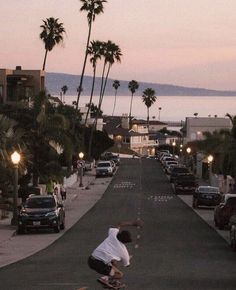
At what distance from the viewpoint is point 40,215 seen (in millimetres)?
34469

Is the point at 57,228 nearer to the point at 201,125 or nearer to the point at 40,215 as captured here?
the point at 40,215

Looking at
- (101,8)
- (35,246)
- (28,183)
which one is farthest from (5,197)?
(101,8)

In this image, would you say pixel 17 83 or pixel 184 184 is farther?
pixel 17 83

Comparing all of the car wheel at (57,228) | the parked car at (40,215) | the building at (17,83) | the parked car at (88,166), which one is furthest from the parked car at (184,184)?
the parked car at (88,166)

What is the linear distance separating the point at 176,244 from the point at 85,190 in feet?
139

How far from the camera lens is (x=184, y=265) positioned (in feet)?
74.1

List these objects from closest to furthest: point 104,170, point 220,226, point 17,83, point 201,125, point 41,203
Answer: point 41,203, point 220,226, point 17,83, point 104,170, point 201,125

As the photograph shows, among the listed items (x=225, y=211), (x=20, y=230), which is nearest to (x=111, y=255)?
(x=20, y=230)

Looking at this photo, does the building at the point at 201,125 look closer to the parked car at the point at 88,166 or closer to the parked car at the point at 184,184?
the parked car at the point at 88,166

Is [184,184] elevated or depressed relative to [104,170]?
elevated

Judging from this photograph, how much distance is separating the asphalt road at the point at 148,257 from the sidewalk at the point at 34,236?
1.57ft

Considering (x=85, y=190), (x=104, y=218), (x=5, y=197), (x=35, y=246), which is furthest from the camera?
(x=85, y=190)

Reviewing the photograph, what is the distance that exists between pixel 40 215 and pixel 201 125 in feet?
323

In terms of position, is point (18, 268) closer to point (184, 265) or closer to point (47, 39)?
point (184, 265)
